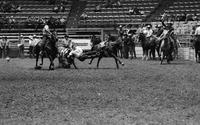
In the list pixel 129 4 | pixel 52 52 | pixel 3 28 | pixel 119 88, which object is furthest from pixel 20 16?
pixel 119 88

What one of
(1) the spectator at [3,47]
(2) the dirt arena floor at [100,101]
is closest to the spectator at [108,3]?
(1) the spectator at [3,47]

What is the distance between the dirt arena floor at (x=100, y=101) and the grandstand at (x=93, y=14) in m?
29.8

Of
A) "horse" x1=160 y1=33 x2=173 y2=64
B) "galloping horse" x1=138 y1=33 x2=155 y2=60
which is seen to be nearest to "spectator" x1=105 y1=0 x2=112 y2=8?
"galloping horse" x1=138 y1=33 x2=155 y2=60

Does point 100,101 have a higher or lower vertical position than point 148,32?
lower

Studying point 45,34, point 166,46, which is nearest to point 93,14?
point 166,46

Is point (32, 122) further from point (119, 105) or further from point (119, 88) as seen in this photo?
point (119, 88)

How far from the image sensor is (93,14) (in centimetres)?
5325

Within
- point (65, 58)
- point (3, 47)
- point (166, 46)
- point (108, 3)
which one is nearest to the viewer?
point (65, 58)

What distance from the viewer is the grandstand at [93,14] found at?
49.5 meters

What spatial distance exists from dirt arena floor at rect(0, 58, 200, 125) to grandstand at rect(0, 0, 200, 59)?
2977 cm

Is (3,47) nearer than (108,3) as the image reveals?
Yes

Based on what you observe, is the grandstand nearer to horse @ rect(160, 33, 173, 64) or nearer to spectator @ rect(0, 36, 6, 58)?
spectator @ rect(0, 36, 6, 58)

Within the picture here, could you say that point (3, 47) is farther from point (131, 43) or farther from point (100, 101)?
point (100, 101)

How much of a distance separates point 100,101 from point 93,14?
1588 inches
